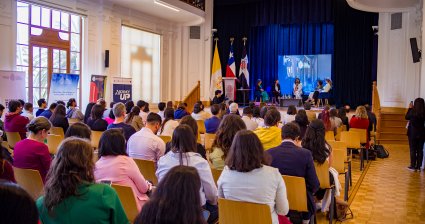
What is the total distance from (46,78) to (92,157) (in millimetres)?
10061

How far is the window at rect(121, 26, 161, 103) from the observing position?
544 inches

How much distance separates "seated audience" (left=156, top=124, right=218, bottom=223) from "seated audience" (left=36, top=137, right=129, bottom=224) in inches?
47.6

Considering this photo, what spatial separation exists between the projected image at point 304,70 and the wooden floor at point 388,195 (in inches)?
331

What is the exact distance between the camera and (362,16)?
16.1 metres

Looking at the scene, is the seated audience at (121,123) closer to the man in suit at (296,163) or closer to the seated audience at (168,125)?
the seated audience at (168,125)

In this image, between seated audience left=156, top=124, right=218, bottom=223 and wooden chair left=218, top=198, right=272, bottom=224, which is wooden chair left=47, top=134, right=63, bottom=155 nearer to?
seated audience left=156, top=124, right=218, bottom=223

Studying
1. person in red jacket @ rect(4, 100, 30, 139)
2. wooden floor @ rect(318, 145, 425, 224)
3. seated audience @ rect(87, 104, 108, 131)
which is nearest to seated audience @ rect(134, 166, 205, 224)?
wooden floor @ rect(318, 145, 425, 224)

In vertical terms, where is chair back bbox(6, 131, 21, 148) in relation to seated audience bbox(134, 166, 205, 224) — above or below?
below

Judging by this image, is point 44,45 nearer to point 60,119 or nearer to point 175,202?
point 60,119

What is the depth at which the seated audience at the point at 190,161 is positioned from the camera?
3201 mm

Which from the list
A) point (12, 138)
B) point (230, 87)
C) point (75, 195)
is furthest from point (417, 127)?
point (230, 87)

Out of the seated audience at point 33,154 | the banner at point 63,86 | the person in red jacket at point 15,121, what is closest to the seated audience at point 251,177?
the seated audience at point 33,154

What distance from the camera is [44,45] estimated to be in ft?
36.6

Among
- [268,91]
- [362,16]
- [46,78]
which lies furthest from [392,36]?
[46,78]
